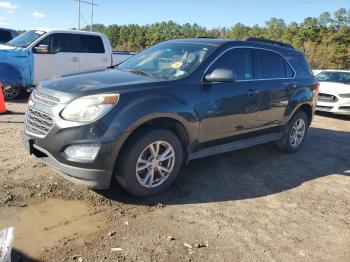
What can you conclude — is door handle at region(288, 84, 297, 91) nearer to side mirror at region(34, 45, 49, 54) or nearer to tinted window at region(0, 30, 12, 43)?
side mirror at region(34, 45, 49, 54)

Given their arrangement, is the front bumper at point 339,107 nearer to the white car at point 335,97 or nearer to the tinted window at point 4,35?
the white car at point 335,97

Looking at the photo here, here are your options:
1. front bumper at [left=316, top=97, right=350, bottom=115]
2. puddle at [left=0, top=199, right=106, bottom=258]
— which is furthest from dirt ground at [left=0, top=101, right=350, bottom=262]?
front bumper at [left=316, top=97, right=350, bottom=115]

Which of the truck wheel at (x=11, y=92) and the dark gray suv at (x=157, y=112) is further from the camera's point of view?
the truck wheel at (x=11, y=92)

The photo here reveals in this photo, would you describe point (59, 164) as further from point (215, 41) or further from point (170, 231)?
point (215, 41)

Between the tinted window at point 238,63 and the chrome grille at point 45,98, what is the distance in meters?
2.02

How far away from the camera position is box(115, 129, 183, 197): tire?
13.2 ft

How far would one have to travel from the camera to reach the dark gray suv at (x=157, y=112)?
3842 mm

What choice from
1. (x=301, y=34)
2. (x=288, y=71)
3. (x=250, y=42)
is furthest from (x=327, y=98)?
(x=301, y=34)

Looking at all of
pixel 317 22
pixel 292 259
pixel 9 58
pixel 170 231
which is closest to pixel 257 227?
pixel 292 259

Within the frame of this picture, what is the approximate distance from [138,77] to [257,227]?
7.13 ft

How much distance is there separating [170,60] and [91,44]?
7069 mm

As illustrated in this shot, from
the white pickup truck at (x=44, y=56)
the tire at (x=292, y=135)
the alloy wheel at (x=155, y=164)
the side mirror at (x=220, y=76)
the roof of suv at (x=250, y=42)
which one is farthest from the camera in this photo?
the white pickup truck at (x=44, y=56)

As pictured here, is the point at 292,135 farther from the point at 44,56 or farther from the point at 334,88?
the point at 44,56

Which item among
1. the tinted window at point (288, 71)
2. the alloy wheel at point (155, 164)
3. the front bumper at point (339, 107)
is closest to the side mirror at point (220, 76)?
the alloy wheel at point (155, 164)
